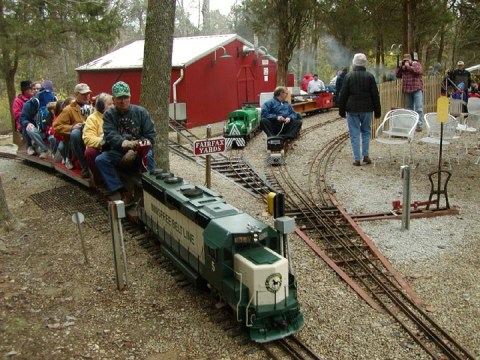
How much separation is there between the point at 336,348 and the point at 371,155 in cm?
833

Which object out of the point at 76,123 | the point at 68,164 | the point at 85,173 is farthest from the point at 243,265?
the point at 68,164

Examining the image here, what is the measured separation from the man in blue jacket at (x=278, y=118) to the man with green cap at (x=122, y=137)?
16.8 ft

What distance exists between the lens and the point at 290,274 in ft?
17.0

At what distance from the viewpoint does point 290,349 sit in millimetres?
4906

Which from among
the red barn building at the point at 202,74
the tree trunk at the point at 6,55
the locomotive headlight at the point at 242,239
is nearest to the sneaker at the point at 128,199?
the locomotive headlight at the point at 242,239

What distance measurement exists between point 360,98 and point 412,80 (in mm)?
3769

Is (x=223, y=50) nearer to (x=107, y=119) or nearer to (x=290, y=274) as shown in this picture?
(x=107, y=119)

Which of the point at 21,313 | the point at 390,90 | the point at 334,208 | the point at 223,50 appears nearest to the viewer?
the point at 21,313

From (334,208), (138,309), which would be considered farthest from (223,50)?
(138,309)

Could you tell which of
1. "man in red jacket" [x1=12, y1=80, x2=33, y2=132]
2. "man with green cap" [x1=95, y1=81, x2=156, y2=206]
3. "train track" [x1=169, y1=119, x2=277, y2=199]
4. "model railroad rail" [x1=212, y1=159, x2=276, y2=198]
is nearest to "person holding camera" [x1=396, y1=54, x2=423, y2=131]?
"train track" [x1=169, y1=119, x2=277, y2=199]

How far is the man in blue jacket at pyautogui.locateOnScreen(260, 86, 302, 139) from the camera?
12680 mm

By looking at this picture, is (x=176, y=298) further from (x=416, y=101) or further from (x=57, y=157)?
(x=416, y=101)

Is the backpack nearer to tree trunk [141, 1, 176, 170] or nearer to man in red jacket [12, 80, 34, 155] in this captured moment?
man in red jacket [12, 80, 34, 155]

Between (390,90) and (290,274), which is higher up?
(390,90)
